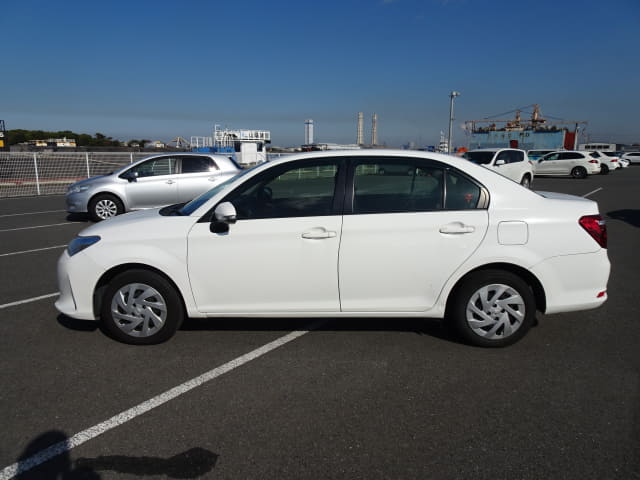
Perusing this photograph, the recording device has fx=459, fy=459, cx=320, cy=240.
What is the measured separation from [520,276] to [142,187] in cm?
889

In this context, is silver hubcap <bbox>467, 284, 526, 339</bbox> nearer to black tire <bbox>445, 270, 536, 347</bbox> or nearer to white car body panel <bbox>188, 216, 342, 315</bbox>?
black tire <bbox>445, 270, 536, 347</bbox>

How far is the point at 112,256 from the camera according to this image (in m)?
3.74

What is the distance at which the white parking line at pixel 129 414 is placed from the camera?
2.45 meters

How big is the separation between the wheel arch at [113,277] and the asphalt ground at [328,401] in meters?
0.38

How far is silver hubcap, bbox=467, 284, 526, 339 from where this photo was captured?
366 centimetres

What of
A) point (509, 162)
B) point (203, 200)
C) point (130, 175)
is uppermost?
point (509, 162)

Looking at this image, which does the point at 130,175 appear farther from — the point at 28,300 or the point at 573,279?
the point at 573,279

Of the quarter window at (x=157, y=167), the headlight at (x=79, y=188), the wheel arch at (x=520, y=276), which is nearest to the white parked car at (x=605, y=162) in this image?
the quarter window at (x=157, y=167)

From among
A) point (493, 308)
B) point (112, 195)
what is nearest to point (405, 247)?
point (493, 308)

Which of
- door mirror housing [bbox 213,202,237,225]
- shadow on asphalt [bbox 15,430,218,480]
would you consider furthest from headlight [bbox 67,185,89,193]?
shadow on asphalt [bbox 15,430,218,480]

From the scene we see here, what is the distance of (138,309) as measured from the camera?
12.5 ft

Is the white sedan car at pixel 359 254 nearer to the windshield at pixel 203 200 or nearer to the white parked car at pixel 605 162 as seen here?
the windshield at pixel 203 200

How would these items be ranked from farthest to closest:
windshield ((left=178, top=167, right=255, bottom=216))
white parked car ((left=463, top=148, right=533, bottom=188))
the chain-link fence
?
the chain-link fence, white parked car ((left=463, top=148, right=533, bottom=188)), windshield ((left=178, top=167, right=255, bottom=216))

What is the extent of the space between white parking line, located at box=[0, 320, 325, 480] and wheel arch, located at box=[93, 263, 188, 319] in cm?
67
